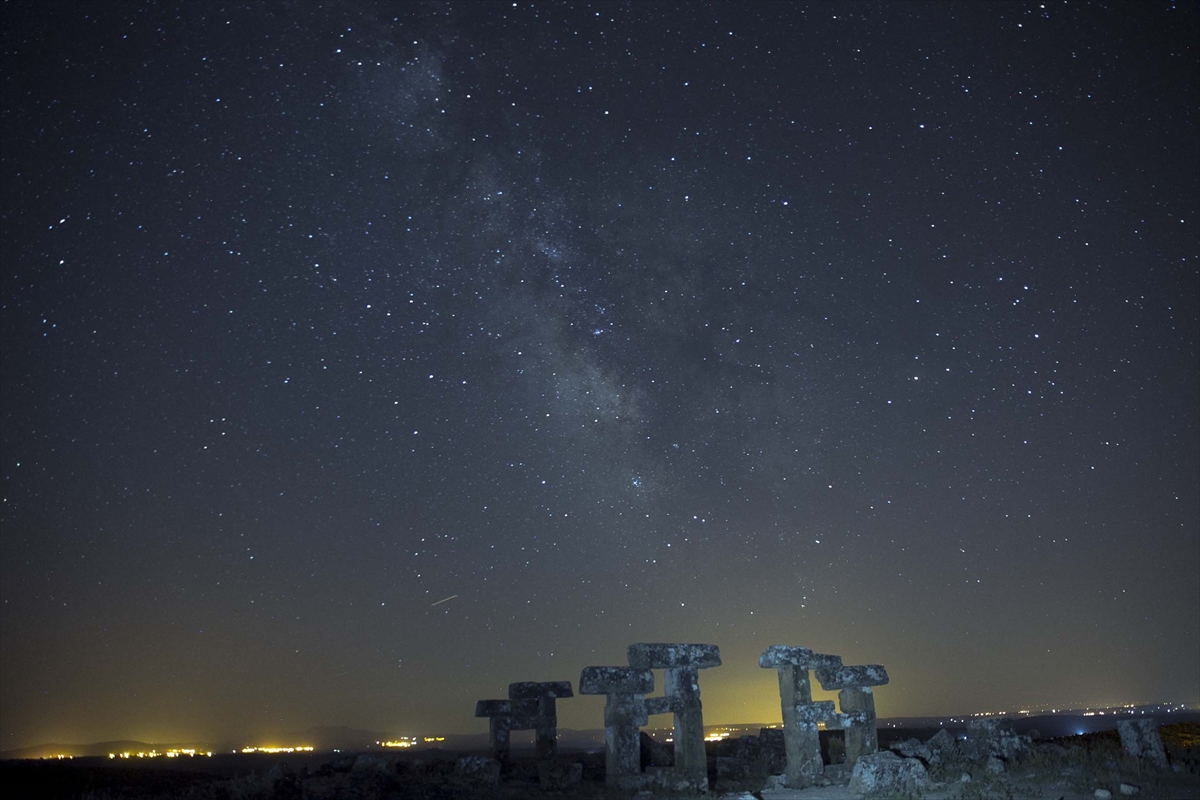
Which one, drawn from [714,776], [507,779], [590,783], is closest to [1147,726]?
[714,776]

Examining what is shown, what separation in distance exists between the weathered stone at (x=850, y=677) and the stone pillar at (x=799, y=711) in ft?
1.34

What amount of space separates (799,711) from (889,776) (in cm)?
294

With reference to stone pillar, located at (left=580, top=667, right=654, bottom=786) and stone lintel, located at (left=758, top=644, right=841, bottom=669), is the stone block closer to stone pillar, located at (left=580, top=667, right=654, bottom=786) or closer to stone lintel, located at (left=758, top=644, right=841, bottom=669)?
stone lintel, located at (left=758, top=644, right=841, bottom=669)

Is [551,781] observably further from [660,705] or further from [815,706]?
[815,706]

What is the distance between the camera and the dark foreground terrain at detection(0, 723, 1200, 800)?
14695 millimetres

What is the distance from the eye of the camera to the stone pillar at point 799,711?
58.5ft

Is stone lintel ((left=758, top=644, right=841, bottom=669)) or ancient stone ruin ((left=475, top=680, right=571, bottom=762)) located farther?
ancient stone ruin ((left=475, top=680, right=571, bottom=762))

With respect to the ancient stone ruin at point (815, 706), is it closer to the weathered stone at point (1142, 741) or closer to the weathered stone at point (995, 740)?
the weathered stone at point (995, 740)

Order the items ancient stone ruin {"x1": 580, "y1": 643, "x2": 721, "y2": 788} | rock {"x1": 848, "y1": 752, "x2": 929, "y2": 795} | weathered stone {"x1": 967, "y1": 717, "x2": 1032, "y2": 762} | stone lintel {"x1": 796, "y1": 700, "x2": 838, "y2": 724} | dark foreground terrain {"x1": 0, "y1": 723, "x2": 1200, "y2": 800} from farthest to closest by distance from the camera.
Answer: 1. weathered stone {"x1": 967, "y1": 717, "x2": 1032, "y2": 762}
2. stone lintel {"x1": 796, "y1": 700, "x2": 838, "y2": 724}
3. ancient stone ruin {"x1": 580, "y1": 643, "x2": 721, "y2": 788}
4. rock {"x1": 848, "y1": 752, "x2": 929, "y2": 795}
5. dark foreground terrain {"x1": 0, "y1": 723, "x2": 1200, "y2": 800}

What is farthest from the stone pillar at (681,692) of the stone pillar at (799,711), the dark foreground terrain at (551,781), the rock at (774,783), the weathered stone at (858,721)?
the weathered stone at (858,721)

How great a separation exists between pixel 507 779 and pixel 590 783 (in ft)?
6.50

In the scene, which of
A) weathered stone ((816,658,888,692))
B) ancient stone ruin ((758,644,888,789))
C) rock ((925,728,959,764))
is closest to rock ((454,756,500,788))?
ancient stone ruin ((758,644,888,789))

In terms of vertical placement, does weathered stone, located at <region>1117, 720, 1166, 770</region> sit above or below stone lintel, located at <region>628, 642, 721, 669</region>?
below

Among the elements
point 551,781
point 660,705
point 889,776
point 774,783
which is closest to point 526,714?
point 551,781
